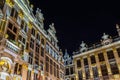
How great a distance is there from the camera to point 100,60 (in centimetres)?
3659

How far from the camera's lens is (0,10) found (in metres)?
19.5

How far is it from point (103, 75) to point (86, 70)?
5.13 metres

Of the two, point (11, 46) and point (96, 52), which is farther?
point (96, 52)

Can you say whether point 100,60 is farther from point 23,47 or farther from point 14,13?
point 14,13

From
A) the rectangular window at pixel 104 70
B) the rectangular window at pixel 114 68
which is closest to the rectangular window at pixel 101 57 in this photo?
the rectangular window at pixel 104 70

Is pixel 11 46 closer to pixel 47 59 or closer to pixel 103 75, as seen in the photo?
pixel 47 59

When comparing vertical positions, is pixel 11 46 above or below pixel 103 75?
above

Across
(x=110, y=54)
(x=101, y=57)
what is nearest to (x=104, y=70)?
(x=101, y=57)

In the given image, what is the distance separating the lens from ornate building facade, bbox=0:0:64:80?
730 inches

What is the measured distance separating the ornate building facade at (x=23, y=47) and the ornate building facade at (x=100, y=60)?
312 inches

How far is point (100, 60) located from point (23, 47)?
22.5 meters

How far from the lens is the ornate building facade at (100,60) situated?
111ft

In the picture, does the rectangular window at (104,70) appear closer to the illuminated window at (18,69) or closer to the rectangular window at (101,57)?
the rectangular window at (101,57)

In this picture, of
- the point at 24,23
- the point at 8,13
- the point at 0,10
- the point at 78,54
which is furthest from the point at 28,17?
the point at 78,54
